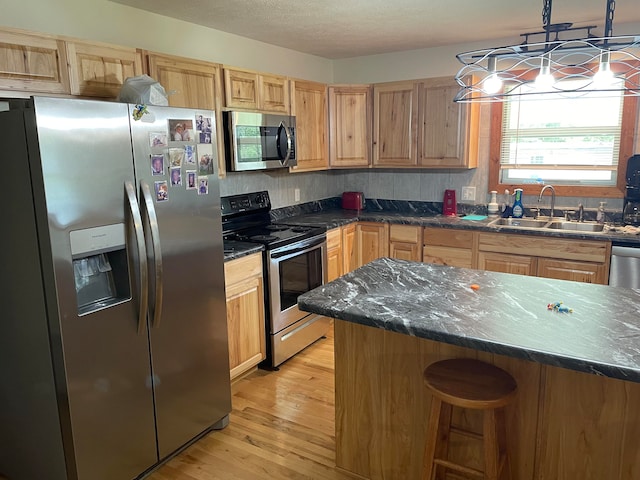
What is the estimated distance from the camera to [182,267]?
2367mm

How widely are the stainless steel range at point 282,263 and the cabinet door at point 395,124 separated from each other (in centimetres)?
109

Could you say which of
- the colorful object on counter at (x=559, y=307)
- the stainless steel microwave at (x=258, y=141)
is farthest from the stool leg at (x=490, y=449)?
the stainless steel microwave at (x=258, y=141)

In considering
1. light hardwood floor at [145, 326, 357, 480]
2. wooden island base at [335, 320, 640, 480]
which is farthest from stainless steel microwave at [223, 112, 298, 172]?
wooden island base at [335, 320, 640, 480]

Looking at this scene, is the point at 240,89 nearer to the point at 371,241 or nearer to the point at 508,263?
the point at 371,241

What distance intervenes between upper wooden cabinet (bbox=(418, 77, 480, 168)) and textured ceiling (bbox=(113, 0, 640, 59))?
15.8 inches

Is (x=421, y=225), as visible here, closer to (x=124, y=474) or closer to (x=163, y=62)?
(x=163, y=62)

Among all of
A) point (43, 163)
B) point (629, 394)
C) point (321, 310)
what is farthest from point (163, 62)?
point (629, 394)

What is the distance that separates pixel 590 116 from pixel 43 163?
12.4 ft

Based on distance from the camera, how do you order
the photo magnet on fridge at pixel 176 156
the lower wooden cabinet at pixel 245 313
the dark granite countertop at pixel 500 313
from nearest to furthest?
the dark granite countertop at pixel 500 313
the photo magnet on fridge at pixel 176 156
the lower wooden cabinet at pixel 245 313

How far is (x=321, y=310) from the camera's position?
190 cm

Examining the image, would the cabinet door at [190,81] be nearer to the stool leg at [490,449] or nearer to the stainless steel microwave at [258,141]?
the stainless steel microwave at [258,141]

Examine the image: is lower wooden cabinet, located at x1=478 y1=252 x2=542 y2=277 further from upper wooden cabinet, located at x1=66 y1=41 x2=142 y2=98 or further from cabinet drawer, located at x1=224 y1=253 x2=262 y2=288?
upper wooden cabinet, located at x1=66 y1=41 x2=142 y2=98

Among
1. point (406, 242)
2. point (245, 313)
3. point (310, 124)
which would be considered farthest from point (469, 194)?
point (245, 313)

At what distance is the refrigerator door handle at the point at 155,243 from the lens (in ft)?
7.00
